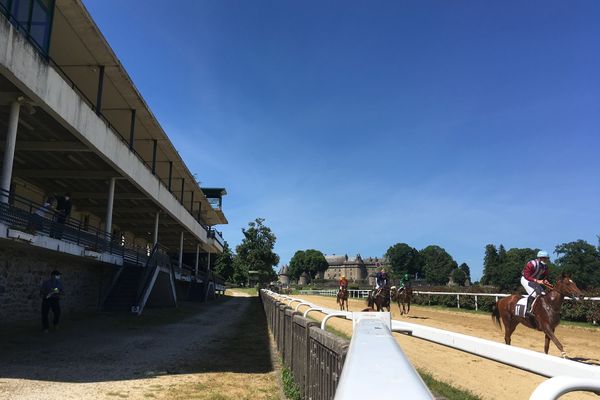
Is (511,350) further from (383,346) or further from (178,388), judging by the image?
(178,388)

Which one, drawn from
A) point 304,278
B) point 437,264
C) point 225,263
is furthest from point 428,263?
point 225,263

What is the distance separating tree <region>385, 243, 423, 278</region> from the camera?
558ft

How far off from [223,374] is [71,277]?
13320mm

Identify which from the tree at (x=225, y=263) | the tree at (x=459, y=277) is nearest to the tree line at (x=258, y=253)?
the tree at (x=225, y=263)

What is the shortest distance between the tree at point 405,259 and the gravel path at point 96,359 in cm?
15904

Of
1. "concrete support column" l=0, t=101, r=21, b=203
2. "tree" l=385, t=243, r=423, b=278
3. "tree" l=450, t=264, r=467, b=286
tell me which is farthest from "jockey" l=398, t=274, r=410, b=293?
"tree" l=385, t=243, r=423, b=278

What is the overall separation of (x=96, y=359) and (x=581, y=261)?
11187cm

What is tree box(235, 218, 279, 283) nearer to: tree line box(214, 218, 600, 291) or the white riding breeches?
tree line box(214, 218, 600, 291)

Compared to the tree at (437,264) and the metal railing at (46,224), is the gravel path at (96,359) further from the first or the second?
the tree at (437,264)

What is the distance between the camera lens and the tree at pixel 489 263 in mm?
128625

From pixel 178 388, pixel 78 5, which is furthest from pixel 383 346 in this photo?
pixel 78 5

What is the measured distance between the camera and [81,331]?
14469 mm

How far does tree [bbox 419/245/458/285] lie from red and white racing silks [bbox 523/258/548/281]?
151 meters

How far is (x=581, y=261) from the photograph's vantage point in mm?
101062
